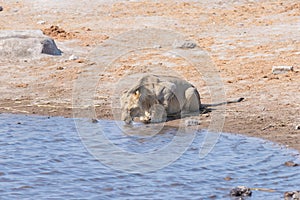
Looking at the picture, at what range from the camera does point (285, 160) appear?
26.4ft

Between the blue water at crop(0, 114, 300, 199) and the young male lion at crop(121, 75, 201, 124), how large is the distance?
1.29ft

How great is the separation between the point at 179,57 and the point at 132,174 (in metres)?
5.99

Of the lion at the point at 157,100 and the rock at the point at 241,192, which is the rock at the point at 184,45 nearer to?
the lion at the point at 157,100

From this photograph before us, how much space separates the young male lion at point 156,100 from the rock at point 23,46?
4163mm

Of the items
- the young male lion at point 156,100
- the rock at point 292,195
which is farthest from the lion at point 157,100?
the rock at point 292,195

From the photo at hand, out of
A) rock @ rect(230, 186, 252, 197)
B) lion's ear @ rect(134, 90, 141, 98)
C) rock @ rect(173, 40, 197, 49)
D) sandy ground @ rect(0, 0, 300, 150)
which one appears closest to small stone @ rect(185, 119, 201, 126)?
sandy ground @ rect(0, 0, 300, 150)

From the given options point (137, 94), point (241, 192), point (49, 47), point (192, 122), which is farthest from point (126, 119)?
point (49, 47)

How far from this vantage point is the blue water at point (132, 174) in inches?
277

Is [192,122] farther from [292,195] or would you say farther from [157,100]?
[292,195]

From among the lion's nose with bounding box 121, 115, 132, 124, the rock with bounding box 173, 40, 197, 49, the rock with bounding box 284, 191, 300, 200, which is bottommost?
the lion's nose with bounding box 121, 115, 132, 124

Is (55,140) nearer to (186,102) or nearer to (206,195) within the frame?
(186,102)

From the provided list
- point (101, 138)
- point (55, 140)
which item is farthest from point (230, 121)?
point (55, 140)

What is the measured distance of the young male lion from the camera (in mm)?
9859

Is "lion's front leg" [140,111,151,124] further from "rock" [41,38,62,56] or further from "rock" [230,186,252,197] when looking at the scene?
"rock" [41,38,62,56]
